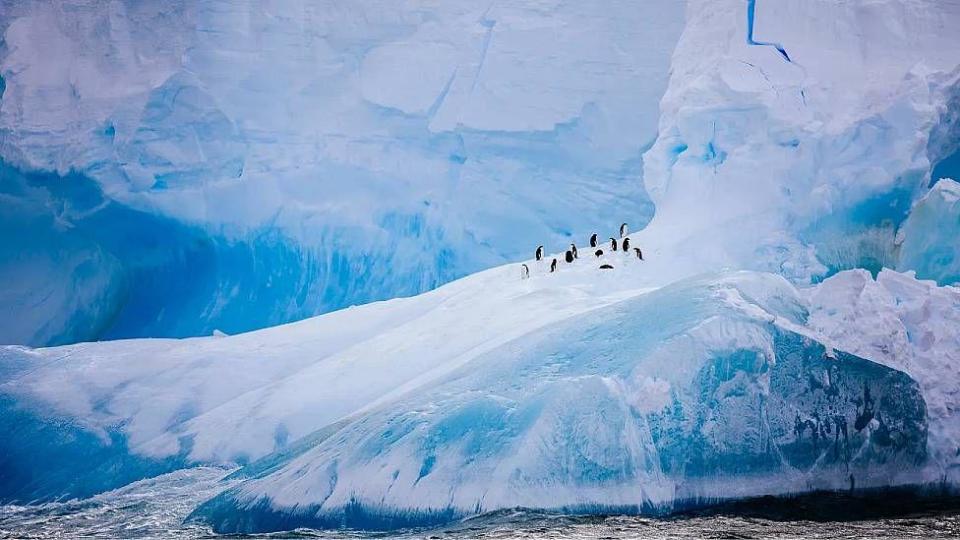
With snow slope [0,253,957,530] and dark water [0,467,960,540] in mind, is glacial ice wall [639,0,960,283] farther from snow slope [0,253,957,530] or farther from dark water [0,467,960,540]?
dark water [0,467,960,540]

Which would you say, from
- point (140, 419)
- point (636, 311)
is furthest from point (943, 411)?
point (140, 419)

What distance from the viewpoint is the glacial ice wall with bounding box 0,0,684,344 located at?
15469 mm

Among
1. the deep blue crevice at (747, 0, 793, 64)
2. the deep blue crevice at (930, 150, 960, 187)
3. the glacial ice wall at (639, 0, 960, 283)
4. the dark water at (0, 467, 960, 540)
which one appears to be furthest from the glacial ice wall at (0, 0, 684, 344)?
the dark water at (0, 467, 960, 540)

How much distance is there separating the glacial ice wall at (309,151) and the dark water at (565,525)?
6966 mm

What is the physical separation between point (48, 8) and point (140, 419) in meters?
8.33

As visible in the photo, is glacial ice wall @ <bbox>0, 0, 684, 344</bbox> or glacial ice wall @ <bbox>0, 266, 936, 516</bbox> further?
glacial ice wall @ <bbox>0, 0, 684, 344</bbox>

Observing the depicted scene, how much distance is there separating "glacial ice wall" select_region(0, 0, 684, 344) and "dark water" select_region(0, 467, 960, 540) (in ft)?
22.9

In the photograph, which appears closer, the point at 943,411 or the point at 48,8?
the point at 943,411

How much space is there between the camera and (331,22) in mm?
16188

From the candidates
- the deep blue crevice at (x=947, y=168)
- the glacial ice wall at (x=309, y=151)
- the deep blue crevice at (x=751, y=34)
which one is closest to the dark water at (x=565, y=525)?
the deep blue crevice at (x=947, y=168)

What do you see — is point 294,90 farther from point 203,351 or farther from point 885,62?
point 885,62

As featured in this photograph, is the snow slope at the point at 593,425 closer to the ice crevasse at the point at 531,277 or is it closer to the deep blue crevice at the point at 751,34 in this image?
the ice crevasse at the point at 531,277

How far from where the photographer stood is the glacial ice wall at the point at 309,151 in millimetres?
15469

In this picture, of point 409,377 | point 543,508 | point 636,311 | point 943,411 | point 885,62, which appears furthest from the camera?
point 885,62
